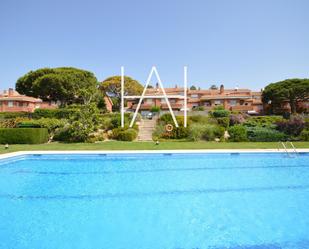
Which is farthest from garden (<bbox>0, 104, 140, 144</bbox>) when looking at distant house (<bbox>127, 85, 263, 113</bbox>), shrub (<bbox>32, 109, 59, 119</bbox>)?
distant house (<bbox>127, 85, 263, 113</bbox>)

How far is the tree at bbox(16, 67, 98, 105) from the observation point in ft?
123

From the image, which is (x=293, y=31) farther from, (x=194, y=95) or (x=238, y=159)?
(x=194, y=95)

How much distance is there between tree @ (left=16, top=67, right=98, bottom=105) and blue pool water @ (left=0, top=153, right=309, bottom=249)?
27.6 metres

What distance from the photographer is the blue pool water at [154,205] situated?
500 cm

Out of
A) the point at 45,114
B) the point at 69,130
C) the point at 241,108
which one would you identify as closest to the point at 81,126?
the point at 69,130

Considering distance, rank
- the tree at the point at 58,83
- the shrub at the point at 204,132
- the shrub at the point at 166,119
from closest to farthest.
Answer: the shrub at the point at 204,132
the shrub at the point at 166,119
the tree at the point at 58,83

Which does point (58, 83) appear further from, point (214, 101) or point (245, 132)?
point (214, 101)

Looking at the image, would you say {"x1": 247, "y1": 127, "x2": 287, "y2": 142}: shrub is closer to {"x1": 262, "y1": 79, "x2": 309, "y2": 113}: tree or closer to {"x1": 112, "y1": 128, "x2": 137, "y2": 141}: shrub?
{"x1": 112, "y1": 128, "x2": 137, "y2": 141}: shrub

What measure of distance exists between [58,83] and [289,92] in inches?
1596

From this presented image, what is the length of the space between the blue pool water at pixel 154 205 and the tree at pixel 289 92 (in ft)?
120

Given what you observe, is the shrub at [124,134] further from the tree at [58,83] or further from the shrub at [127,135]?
the tree at [58,83]

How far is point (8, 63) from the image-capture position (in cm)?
2755

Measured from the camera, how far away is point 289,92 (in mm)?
44125

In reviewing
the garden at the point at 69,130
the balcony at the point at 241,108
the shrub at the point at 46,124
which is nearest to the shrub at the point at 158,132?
the garden at the point at 69,130
